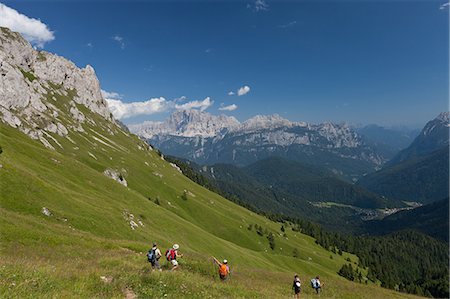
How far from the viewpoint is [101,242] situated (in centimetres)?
4253

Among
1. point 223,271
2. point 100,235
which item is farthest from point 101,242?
point 223,271

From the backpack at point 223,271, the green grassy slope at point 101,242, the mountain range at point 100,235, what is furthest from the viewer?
the backpack at point 223,271

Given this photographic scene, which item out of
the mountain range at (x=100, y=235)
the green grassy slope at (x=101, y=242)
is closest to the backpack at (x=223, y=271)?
the mountain range at (x=100, y=235)

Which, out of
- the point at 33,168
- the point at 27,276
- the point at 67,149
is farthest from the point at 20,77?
the point at 27,276

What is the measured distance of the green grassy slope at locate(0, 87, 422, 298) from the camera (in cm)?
1877

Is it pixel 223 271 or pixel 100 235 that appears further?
pixel 100 235

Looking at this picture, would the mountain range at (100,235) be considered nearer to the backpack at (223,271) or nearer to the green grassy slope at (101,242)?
the green grassy slope at (101,242)

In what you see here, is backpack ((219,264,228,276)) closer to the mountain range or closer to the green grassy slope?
the mountain range

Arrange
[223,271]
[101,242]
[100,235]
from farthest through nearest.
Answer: [100,235] < [101,242] < [223,271]

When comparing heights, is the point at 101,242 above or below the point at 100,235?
above

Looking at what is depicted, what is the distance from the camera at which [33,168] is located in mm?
73938

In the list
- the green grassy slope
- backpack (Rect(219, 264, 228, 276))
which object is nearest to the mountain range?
the green grassy slope

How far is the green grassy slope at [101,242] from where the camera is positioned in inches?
739

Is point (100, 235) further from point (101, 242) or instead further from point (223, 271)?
point (223, 271)
